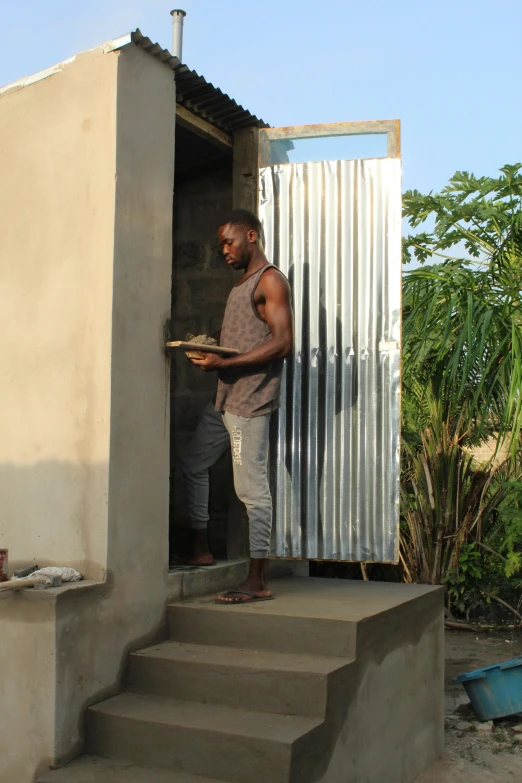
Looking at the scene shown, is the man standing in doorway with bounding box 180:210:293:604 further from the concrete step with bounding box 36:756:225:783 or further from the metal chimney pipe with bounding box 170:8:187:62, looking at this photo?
the metal chimney pipe with bounding box 170:8:187:62

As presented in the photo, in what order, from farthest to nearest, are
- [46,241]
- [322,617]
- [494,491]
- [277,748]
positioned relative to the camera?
1. [494,491]
2. [46,241]
3. [322,617]
4. [277,748]

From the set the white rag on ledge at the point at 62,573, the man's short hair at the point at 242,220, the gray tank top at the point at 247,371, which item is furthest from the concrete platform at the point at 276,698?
the man's short hair at the point at 242,220

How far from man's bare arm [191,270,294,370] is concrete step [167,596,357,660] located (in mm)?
1189

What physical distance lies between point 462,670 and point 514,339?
2.65m

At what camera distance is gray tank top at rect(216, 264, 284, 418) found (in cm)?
452

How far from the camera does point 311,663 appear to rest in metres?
3.75

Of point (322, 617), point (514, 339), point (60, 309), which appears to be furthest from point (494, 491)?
point (60, 309)

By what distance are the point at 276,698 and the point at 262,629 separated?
0.44m

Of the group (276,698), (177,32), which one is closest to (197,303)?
(177,32)

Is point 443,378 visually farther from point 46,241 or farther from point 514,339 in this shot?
point 46,241

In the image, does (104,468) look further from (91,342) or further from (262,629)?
(262,629)

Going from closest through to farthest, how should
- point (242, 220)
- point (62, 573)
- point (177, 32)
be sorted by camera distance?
point (62, 573), point (242, 220), point (177, 32)

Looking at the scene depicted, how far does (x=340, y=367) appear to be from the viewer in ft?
16.9

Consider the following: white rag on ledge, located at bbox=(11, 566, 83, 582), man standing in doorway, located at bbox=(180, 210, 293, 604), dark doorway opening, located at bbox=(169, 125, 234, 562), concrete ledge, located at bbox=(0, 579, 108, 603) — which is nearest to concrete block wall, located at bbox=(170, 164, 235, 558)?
dark doorway opening, located at bbox=(169, 125, 234, 562)
